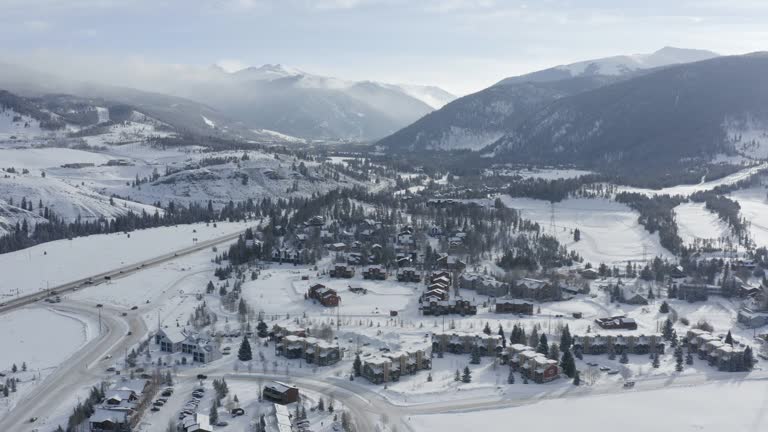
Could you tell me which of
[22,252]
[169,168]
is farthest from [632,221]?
[169,168]

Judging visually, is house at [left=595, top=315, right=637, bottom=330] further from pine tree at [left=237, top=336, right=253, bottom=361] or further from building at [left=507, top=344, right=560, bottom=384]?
pine tree at [left=237, top=336, right=253, bottom=361]

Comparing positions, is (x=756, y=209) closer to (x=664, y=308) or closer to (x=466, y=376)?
(x=664, y=308)

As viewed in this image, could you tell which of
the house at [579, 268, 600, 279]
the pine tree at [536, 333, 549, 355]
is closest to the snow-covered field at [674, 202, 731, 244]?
the house at [579, 268, 600, 279]

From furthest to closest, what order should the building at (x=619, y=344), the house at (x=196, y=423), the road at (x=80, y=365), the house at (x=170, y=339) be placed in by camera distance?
the building at (x=619, y=344) < the house at (x=170, y=339) < the road at (x=80, y=365) < the house at (x=196, y=423)

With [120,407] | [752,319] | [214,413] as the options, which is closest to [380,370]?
[214,413]

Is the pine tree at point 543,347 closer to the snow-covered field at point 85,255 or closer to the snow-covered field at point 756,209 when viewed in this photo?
the snow-covered field at point 85,255

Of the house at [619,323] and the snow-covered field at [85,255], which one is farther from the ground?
the house at [619,323]

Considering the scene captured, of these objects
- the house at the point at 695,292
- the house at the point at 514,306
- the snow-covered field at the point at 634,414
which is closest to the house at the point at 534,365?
the snow-covered field at the point at 634,414
